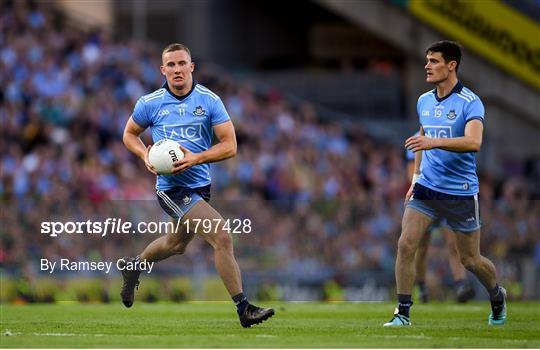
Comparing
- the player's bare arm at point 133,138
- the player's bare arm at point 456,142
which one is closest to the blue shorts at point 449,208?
the player's bare arm at point 456,142

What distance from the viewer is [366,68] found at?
113ft

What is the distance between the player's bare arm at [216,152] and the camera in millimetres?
12602

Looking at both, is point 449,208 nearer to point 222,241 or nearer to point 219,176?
point 222,241

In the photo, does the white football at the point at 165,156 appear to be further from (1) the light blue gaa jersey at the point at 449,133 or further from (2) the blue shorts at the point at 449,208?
(1) the light blue gaa jersey at the point at 449,133

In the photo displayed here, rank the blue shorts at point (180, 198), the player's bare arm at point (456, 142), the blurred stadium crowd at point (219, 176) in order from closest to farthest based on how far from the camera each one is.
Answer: the player's bare arm at point (456, 142), the blue shorts at point (180, 198), the blurred stadium crowd at point (219, 176)

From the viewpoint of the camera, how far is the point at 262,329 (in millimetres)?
12977

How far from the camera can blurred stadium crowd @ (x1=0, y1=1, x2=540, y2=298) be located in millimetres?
20844

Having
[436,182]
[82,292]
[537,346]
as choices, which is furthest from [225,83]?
[537,346]

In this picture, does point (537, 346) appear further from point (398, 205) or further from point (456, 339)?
point (398, 205)

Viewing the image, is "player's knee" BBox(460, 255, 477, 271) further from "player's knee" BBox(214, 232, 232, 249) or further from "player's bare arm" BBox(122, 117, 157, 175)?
"player's bare arm" BBox(122, 117, 157, 175)

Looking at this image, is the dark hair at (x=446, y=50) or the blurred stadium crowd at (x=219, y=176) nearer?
the dark hair at (x=446, y=50)

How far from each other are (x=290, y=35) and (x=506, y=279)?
15.4 meters

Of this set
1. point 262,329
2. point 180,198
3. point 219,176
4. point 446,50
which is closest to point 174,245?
point 180,198

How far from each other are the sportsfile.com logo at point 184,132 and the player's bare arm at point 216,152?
0.17 meters
